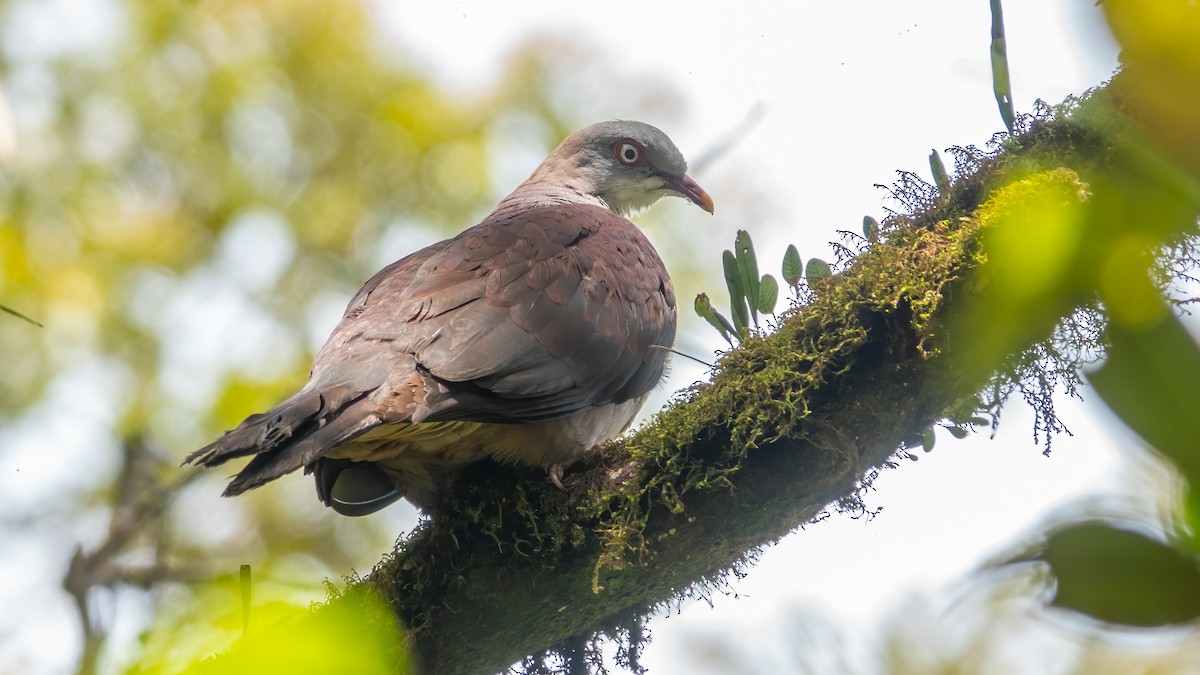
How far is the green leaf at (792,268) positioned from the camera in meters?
3.12

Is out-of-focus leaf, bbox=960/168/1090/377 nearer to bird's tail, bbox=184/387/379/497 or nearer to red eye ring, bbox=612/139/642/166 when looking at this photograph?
bird's tail, bbox=184/387/379/497

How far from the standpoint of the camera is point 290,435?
2689 mm

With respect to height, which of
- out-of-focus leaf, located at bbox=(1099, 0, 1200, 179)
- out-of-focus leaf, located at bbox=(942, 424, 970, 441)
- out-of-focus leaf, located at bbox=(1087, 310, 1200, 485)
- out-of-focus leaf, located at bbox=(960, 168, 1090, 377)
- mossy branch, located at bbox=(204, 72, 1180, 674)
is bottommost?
out-of-focus leaf, located at bbox=(942, 424, 970, 441)

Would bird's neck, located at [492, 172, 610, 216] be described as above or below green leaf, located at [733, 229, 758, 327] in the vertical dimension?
above

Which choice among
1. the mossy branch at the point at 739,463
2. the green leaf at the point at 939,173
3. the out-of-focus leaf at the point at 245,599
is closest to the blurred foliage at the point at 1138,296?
the out-of-focus leaf at the point at 245,599

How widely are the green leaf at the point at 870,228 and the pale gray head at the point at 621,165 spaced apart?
2516 millimetres

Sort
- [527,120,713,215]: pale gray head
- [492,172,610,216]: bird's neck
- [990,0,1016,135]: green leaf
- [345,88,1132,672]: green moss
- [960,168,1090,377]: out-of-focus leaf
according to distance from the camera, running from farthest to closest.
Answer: [527,120,713,215]: pale gray head
[492,172,610,216]: bird's neck
[345,88,1132,672]: green moss
[990,0,1016,135]: green leaf
[960,168,1090,377]: out-of-focus leaf

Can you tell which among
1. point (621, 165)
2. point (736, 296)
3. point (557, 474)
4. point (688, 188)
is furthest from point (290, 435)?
point (688, 188)

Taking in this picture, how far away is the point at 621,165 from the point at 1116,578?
5050 millimetres

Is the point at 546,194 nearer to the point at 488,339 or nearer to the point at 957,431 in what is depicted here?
the point at 488,339

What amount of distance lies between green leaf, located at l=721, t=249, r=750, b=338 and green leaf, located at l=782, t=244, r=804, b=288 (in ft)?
0.52

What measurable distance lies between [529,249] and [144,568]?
180 inches

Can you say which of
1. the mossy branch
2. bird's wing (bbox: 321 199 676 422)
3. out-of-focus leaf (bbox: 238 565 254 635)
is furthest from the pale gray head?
out-of-focus leaf (bbox: 238 565 254 635)

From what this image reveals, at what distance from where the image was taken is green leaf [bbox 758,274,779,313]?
3.12m
